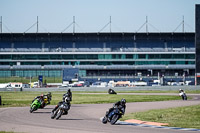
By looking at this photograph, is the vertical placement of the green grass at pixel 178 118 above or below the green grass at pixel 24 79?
below

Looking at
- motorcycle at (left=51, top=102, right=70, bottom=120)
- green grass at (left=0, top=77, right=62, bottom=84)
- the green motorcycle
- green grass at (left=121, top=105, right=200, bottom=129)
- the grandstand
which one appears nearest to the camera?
green grass at (left=121, top=105, right=200, bottom=129)

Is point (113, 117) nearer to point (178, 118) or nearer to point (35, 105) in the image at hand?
point (178, 118)

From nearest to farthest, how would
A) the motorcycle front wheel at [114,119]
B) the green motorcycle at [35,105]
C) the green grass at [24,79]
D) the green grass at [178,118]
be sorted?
the motorcycle front wheel at [114,119] < the green grass at [178,118] < the green motorcycle at [35,105] < the green grass at [24,79]

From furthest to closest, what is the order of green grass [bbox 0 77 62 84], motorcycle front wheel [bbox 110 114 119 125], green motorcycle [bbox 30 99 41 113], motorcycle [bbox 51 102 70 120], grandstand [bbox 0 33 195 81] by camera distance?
1. grandstand [bbox 0 33 195 81]
2. green grass [bbox 0 77 62 84]
3. green motorcycle [bbox 30 99 41 113]
4. motorcycle [bbox 51 102 70 120]
5. motorcycle front wheel [bbox 110 114 119 125]

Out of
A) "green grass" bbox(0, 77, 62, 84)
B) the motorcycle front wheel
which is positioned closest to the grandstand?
"green grass" bbox(0, 77, 62, 84)

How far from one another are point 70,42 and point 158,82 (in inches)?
1372

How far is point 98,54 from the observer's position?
12838cm

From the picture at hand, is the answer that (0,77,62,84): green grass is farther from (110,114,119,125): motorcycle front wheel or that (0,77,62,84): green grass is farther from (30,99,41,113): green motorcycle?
(110,114,119,125): motorcycle front wheel

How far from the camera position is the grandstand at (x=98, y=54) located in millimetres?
127062

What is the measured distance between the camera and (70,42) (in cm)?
13238

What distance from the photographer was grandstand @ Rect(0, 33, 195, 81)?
127062 millimetres

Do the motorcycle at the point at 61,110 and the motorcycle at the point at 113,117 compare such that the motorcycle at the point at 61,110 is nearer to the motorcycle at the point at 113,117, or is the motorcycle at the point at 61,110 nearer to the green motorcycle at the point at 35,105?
Result: the motorcycle at the point at 113,117

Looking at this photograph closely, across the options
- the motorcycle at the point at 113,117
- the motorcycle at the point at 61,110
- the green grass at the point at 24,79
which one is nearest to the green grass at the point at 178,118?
the motorcycle at the point at 113,117

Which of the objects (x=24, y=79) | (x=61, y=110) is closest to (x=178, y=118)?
(x=61, y=110)
